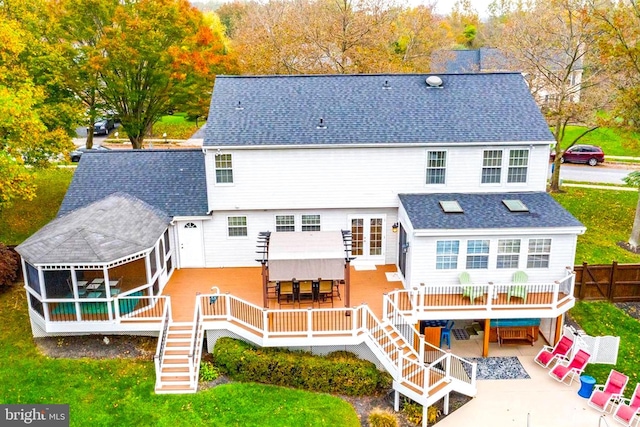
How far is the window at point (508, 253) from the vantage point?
18484mm

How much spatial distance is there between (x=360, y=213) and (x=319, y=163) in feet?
8.47

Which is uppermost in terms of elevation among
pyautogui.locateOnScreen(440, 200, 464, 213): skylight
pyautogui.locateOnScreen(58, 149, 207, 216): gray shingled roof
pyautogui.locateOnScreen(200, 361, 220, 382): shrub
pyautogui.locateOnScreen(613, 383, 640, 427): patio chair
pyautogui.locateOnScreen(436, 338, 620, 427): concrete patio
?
pyautogui.locateOnScreen(58, 149, 207, 216): gray shingled roof

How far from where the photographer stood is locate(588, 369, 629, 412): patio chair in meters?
16.1

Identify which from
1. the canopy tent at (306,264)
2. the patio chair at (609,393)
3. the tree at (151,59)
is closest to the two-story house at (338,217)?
the canopy tent at (306,264)

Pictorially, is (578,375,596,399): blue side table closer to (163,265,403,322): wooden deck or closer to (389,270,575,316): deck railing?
(389,270,575,316): deck railing

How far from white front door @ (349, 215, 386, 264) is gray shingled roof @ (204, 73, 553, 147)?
3.22 meters

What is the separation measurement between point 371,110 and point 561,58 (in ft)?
58.5

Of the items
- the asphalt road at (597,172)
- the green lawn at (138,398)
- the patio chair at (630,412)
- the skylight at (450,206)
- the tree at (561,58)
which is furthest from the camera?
the asphalt road at (597,172)

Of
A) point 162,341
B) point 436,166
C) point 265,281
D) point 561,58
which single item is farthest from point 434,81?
point 561,58

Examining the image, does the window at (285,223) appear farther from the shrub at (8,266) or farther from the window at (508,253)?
the shrub at (8,266)

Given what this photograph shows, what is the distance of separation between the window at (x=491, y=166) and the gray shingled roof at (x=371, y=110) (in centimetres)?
62

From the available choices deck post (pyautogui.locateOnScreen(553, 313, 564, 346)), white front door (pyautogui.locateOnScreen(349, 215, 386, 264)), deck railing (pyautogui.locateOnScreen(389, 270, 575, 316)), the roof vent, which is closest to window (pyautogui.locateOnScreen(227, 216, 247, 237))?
white front door (pyautogui.locateOnScreen(349, 215, 386, 264))

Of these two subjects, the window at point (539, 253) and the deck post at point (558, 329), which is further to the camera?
the deck post at point (558, 329)

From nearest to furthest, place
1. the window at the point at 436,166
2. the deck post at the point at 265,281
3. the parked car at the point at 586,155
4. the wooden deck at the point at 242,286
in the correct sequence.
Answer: the deck post at the point at 265,281 → the wooden deck at the point at 242,286 → the window at the point at 436,166 → the parked car at the point at 586,155
